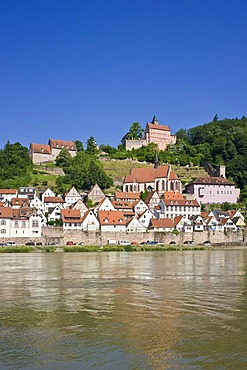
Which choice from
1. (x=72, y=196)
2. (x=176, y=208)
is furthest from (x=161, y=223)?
(x=72, y=196)

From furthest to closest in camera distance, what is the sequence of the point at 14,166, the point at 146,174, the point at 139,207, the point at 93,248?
the point at 146,174, the point at 14,166, the point at 139,207, the point at 93,248

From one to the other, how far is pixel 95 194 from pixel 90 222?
1704 cm

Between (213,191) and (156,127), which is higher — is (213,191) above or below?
below

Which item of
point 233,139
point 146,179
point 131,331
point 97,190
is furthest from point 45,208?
point 131,331

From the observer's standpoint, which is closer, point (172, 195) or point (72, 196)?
point (72, 196)

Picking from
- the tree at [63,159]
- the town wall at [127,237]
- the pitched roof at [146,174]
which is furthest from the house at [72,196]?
the tree at [63,159]

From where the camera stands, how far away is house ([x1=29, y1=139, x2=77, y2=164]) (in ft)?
348

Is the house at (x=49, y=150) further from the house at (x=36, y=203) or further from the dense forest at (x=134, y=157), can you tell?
the house at (x=36, y=203)

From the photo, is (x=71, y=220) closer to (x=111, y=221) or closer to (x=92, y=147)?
(x=111, y=221)

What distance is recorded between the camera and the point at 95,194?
8219 centimetres

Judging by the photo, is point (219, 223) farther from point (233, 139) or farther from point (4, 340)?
point (4, 340)

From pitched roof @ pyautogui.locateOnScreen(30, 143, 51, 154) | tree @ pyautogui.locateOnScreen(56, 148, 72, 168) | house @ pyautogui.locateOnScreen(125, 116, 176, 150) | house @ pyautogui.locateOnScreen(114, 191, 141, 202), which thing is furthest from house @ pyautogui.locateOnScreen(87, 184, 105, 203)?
house @ pyautogui.locateOnScreen(125, 116, 176, 150)

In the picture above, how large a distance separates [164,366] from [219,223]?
209 feet

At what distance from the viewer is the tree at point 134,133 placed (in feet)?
Answer: 400
